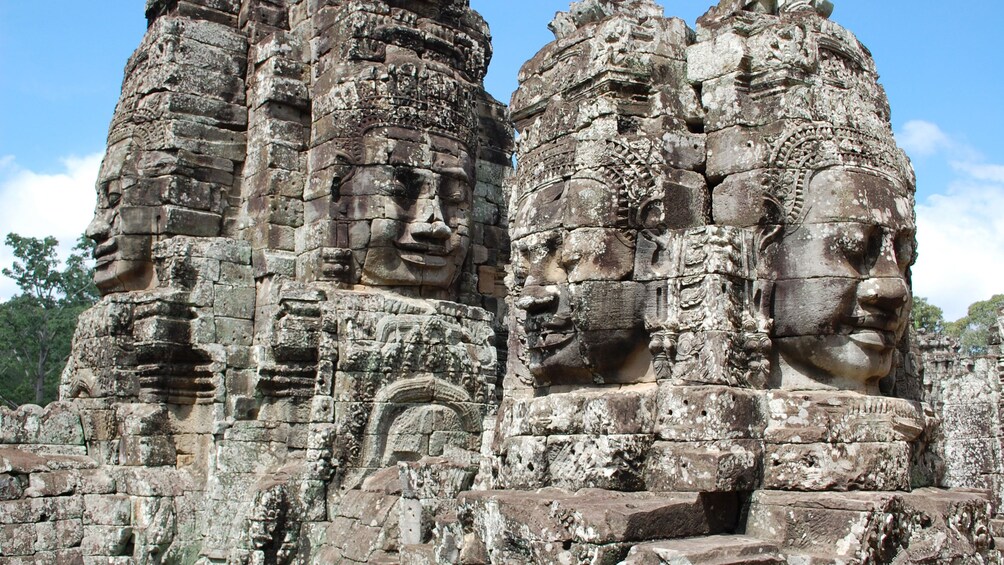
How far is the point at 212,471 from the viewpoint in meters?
11.1

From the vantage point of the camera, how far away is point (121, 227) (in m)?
12.0

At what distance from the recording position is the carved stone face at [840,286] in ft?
19.8

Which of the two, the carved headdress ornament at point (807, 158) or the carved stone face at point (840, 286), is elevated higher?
the carved headdress ornament at point (807, 158)

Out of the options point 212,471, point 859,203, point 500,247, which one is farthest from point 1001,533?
point 212,471

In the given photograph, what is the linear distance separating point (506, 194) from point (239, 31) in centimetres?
388

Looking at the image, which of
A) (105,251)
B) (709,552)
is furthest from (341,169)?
(709,552)

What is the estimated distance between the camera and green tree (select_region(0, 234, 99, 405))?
27.1 m

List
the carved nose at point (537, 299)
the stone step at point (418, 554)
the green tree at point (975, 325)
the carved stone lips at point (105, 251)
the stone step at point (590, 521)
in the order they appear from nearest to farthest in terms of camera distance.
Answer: the stone step at point (590, 521)
the carved nose at point (537, 299)
the stone step at point (418, 554)
the carved stone lips at point (105, 251)
the green tree at point (975, 325)

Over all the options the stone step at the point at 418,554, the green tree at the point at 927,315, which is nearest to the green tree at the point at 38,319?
the stone step at the point at 418,554

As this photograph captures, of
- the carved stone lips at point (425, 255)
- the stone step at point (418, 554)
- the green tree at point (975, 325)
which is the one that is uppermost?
the green tree at point (975, 325)

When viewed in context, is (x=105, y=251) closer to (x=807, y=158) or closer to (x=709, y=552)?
(x=807, y=158)

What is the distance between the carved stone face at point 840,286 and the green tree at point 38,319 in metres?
23.9

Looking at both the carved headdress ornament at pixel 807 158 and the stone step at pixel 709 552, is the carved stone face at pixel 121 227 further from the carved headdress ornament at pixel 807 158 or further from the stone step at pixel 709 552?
the stone step at pixel 709 552

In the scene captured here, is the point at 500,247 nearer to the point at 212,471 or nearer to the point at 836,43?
the point at 212,471
